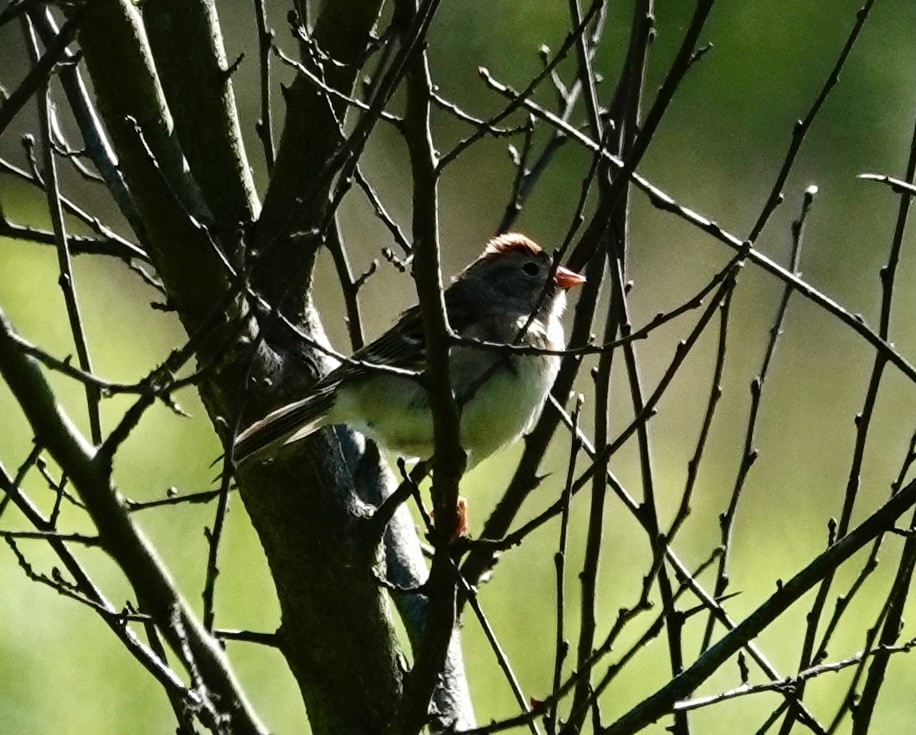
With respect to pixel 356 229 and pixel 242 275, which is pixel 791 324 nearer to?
pixel 356 229

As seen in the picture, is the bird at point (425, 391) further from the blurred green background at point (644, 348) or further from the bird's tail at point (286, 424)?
the blurred green background at point (644, 348)

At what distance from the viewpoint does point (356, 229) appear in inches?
389

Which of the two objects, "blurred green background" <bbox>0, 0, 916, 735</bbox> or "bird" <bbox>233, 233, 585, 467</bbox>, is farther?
"blurred green background" <bbox>0, 0, 916, 735</bbox>

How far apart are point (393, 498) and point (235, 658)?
4358mm

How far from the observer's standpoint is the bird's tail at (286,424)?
11.3 feet

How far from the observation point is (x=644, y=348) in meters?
9.87

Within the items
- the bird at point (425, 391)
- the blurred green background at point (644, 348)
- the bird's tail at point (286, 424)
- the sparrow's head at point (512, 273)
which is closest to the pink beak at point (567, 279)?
the bird at point (425, 391)

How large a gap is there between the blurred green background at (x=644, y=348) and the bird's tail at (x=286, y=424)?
11.0 ft

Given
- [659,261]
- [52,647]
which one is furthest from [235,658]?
[659,261]

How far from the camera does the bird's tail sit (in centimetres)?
344

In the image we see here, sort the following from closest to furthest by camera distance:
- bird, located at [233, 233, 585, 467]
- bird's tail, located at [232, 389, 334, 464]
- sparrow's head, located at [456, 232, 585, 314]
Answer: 1. bird's tail, located at [232, 389, 334, 464]
2. bird, located at [233, 233, 585, 467]
3. sparrow's head, located at [456, 232, 585, 314]

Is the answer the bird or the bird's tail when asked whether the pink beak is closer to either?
the bird

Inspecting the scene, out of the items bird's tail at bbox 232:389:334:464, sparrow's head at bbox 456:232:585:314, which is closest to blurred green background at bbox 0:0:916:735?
sparrow's head at bbox 456:232:585:314

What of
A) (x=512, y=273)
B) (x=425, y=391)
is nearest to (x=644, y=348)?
(x=512, y=273)
